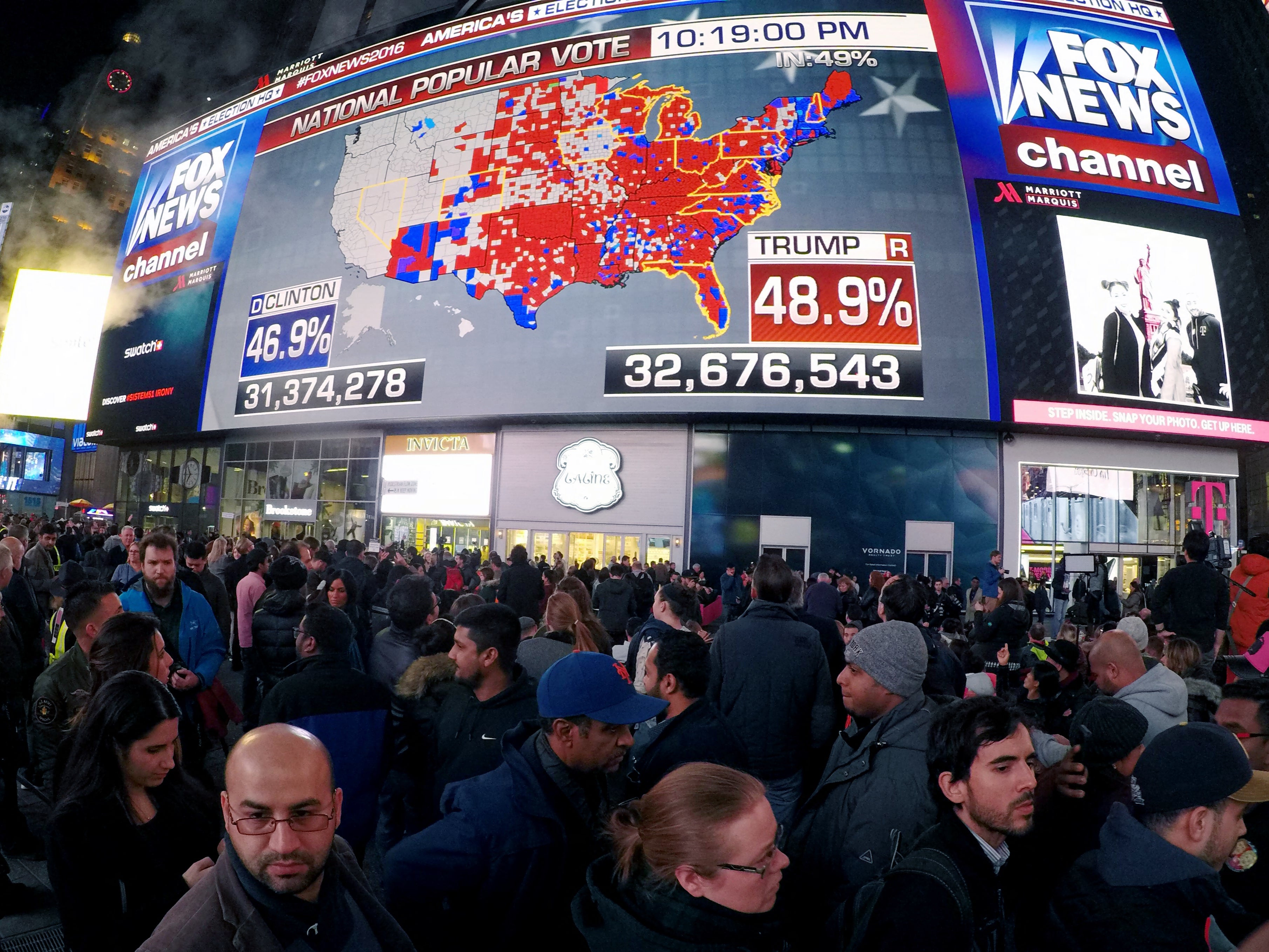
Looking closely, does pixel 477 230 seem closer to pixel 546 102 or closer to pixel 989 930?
pixel 546 102

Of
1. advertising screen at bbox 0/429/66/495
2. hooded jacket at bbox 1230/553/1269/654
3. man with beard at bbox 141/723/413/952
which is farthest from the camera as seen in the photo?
advertising screen at bbox 0/429/66/495

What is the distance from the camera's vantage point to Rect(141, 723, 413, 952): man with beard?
1.55m

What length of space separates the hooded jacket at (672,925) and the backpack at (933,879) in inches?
11.6

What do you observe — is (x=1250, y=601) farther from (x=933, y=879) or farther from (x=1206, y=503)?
(x=1206, y=503)

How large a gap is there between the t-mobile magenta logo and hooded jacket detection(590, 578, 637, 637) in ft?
73.5

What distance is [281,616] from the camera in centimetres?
555

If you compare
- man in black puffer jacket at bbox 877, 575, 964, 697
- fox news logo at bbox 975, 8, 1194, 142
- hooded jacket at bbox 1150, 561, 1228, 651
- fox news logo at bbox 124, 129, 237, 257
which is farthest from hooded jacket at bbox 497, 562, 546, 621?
fox news logo at bbox 124, 129, 237, 257

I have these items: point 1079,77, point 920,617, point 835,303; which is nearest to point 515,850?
point 920,617

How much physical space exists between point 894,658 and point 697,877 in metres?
1.51

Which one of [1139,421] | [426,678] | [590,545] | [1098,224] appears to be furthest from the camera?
[590,545]

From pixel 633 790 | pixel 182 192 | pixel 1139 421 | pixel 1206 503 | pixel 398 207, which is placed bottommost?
pixel 633 790

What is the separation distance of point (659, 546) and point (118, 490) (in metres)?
30.4

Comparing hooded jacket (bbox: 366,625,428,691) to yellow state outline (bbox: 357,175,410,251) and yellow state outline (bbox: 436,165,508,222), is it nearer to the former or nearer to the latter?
yellow state outline (bbox: 436,165,508,222)

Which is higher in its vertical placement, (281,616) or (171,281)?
(171,281)
